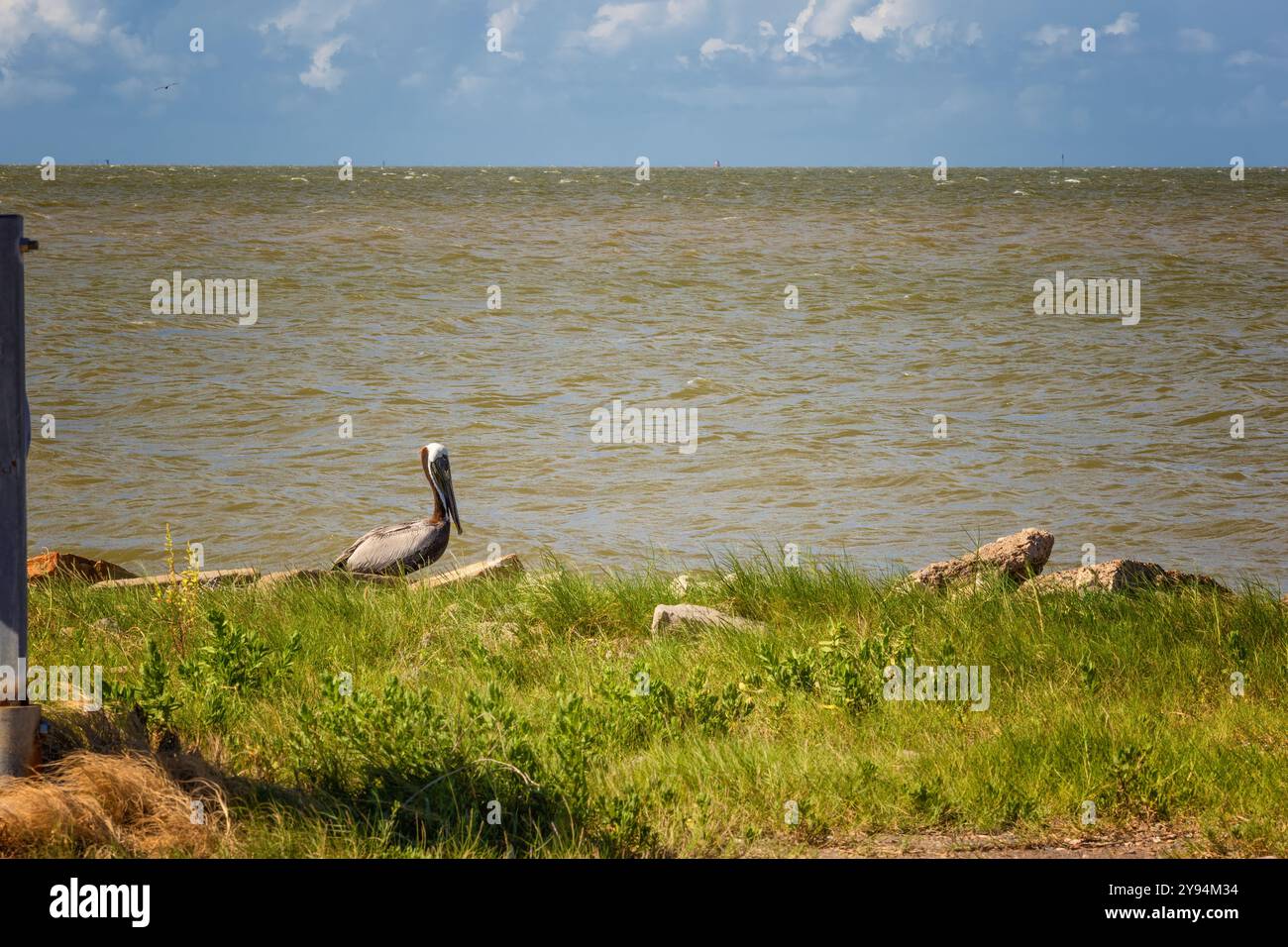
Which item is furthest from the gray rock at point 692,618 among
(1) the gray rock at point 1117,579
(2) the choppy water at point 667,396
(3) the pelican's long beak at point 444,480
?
(2) the choppy water at point 667,396

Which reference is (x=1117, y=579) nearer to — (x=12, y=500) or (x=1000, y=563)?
(x=1000, y=563)

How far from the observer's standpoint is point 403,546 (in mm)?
8453

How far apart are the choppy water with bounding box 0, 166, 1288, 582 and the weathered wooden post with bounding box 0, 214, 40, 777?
6609mm

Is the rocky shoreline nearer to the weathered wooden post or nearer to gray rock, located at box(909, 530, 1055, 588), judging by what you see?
gray rock, located at box(909, 530, 1055, 588)

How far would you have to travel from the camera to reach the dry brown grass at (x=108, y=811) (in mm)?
3441

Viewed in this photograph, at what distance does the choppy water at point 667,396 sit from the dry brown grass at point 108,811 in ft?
20.7

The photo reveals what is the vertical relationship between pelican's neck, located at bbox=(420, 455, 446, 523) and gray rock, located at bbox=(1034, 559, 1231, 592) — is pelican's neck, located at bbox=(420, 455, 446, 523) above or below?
above

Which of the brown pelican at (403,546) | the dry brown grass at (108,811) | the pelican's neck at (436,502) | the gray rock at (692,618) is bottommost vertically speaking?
the dry brown grass at (108,811)

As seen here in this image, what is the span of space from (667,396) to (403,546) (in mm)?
8614

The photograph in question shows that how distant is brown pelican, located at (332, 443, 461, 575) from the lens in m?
8.36

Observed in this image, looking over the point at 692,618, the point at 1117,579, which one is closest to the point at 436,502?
the point at 692,618

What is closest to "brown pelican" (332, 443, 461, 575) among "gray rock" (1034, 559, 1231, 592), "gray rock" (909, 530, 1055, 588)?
"gray rock" (909, 530, 1055, 588)

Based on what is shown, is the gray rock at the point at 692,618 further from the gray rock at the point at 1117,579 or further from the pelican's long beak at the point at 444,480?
the pelican's long beak at the point at 444,480
